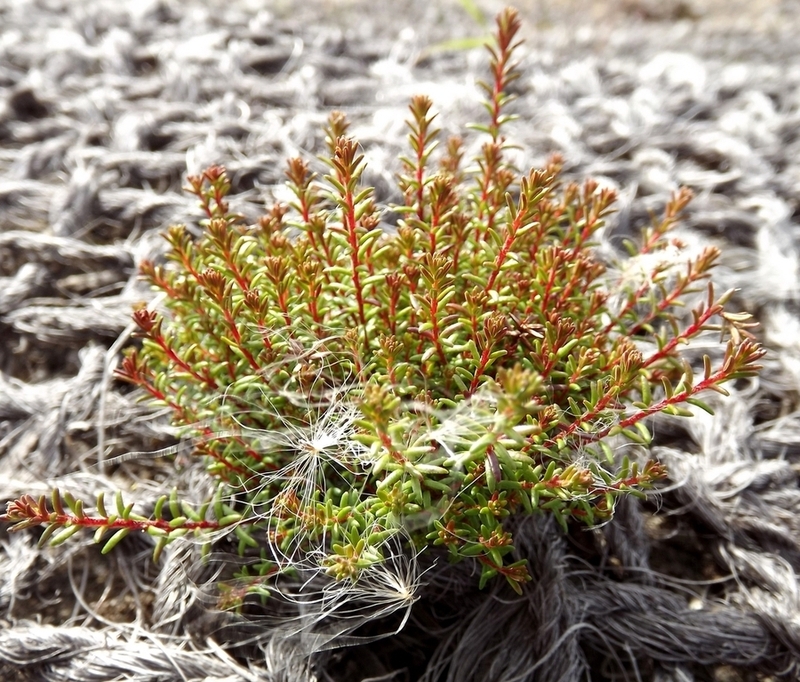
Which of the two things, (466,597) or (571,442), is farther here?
(466,597)

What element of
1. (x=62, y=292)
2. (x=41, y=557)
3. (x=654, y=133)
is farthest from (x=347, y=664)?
(x=654, y=133)

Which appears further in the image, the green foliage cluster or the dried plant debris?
the dried plant debris

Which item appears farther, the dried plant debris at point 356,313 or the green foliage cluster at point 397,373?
the dried plant debris at point 356,313

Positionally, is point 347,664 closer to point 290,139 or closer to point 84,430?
point 84,430
